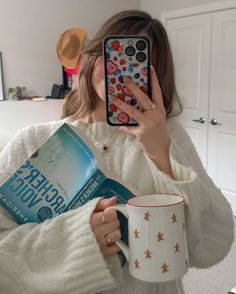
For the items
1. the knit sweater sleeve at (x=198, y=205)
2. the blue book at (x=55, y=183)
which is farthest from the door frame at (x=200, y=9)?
the blue book at (x=55, y=183)

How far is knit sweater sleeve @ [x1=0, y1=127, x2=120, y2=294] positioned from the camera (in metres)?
0.60

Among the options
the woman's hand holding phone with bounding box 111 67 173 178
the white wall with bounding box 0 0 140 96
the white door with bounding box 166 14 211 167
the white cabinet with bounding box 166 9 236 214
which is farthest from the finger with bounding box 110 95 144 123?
the white wall with bounding box 0 0 140 96

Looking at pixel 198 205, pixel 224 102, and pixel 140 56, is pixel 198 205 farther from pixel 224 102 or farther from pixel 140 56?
pixel 224 102

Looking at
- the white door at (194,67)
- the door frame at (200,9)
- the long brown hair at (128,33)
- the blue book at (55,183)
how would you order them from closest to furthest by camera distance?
the blue book at (55,183), the long brown hair at (128,33), the door frame at (200,9), the white door at (194,67)

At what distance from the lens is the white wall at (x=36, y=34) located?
351cm

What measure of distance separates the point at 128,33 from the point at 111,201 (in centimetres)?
37

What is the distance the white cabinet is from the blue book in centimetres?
283

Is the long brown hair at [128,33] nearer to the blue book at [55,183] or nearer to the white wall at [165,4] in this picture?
the blue book at [55,183]

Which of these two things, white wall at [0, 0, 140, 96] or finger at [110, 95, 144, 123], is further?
white wall at [0, 0, 140, 96]

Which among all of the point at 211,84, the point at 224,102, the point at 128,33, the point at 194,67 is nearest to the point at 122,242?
the point at 128,33

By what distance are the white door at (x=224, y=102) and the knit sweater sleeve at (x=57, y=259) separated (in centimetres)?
287

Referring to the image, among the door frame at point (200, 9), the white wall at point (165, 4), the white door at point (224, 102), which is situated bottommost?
the white door at point (224, 102)

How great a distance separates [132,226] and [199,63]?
317 cm

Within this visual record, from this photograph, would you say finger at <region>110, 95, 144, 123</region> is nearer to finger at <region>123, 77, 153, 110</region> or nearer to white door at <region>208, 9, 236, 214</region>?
finger at <region>123, 77, 153, 110</region>
